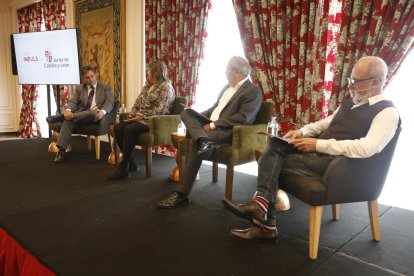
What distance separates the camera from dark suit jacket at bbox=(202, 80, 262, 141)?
8.45 feet

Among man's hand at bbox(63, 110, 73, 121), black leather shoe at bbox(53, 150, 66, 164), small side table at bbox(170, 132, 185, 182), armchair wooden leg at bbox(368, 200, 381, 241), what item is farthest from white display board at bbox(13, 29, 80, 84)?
armchair wooden leg at bbox(368, 200, 381, 241)

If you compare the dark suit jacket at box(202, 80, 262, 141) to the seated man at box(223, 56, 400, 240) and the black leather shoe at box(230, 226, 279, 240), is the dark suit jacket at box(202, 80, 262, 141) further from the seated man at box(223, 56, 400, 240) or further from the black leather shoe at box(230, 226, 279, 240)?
the black leather shoe at box(230, 226, 279, 240)

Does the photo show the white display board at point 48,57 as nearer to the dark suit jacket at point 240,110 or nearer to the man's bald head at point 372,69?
the dark suit jacket at point 240,110

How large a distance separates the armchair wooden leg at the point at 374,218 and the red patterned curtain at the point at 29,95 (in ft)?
20.7

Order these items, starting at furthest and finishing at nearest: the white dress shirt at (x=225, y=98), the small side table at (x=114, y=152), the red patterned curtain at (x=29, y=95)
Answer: the red patterned curtain at (x=29, y=95)
the small side table at (x=114, y=152)
the white dress shirt at (x=225, y=98)

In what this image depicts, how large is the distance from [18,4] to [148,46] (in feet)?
12.9

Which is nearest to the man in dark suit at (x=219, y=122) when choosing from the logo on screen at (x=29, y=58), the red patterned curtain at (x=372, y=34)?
the red patterned curtain at (x=372, y=34)

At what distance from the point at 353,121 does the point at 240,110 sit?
99 centimetres

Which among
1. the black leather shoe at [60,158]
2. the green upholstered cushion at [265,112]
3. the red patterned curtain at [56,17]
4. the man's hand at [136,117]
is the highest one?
the red patterned curtain at [56,17]

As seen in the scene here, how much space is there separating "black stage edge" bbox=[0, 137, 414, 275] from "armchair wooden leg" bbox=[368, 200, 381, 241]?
0.05m

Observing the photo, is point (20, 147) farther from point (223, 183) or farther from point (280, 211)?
point (280, 211)

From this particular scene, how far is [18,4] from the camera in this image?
21.2 feet

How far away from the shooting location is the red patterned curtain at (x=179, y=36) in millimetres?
3713

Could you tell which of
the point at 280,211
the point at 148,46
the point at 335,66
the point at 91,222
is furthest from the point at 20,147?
the point at 335,66
